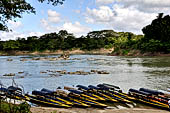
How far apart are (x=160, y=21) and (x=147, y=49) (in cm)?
1414

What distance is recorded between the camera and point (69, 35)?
18400 centimetres

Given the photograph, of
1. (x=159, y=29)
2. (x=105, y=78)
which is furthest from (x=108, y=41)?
(x=105, y=78)

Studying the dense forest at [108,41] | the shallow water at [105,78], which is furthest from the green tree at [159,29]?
the shallow water at [105,78]

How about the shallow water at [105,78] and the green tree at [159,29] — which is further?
the green tree at [159,29]

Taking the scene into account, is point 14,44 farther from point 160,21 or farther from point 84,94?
point 84,94

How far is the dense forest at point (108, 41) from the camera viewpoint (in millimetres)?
100775

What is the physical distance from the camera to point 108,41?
17512cm

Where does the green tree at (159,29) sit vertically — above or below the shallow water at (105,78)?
above

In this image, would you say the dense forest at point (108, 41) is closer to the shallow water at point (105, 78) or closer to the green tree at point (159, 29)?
the green tree at point (159, 29)

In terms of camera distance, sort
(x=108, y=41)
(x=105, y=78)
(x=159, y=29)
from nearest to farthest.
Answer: (x=105, y=78)
(x=159, y=29)
(x=108, y=41)

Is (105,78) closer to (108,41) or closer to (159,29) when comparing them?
(159,29)

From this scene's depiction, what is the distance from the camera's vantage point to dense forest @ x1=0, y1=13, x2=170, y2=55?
100775 millimetres

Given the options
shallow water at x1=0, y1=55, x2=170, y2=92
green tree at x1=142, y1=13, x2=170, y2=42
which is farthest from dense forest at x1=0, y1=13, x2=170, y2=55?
shallow water at x1=0, y1=55, x2=170, y2=92

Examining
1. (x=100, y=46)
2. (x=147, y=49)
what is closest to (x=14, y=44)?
(x=100, y=46)
